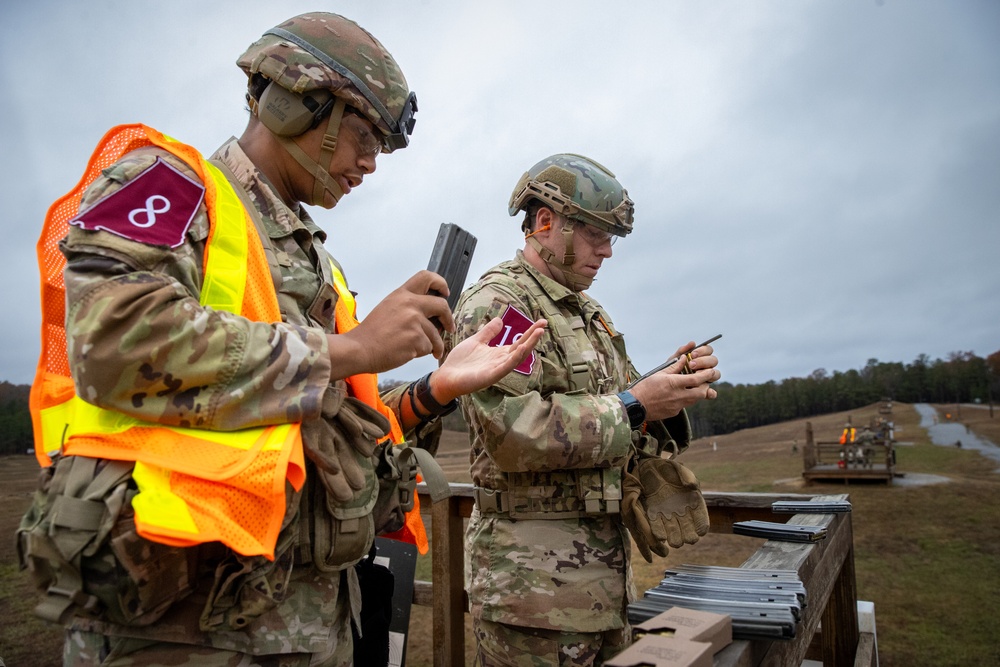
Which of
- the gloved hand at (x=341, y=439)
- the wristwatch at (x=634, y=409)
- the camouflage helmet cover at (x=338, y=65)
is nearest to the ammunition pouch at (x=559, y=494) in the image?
the wristwatch at (x=634, y=409)

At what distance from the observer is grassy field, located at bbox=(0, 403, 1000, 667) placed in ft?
18.5

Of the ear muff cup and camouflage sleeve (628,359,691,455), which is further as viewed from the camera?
camouflage sleeve (628,359,691,455)

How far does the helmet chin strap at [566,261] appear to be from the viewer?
3.30 m

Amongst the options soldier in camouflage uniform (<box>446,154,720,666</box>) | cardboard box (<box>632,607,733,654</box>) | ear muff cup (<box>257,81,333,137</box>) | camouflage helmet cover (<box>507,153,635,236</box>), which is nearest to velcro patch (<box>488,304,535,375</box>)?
soldier in camouflage uniform (<box>446,154,720,666</box>)

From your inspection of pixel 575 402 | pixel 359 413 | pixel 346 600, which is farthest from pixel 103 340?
pixel 575 402

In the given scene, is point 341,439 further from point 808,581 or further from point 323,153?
point 808,581

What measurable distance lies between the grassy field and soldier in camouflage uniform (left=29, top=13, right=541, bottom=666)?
345 centimetres

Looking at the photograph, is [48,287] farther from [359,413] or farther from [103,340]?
[359,413]

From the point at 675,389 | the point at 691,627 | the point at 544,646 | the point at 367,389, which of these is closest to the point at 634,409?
the point at 675,389

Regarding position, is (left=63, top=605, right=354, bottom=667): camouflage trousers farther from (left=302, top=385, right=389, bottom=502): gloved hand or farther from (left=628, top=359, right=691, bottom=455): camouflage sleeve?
(left=628, top=359, right=691, bottom=455): camouflage sleeve

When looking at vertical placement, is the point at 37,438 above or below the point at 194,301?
below

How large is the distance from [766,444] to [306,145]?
29.4 meters

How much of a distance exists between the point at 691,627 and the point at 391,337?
0.93 m

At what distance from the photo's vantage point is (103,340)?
48.1 inches
